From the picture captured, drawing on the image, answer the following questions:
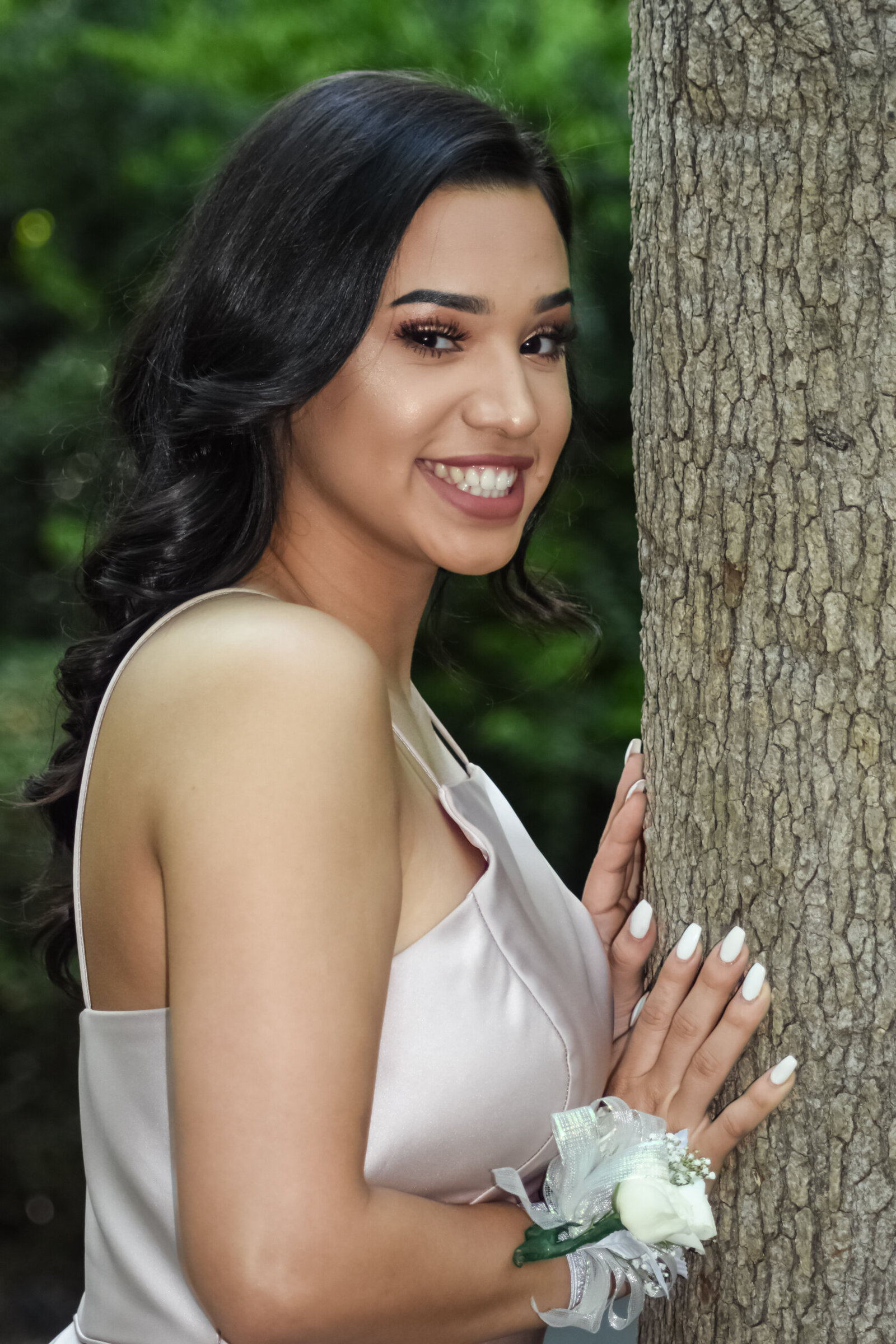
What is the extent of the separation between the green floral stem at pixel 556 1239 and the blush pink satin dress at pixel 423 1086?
0.33ft

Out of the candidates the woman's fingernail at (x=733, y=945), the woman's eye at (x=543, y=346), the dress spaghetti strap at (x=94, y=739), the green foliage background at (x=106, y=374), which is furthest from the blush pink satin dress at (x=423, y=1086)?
the green foliage background at (x=106, y=374)

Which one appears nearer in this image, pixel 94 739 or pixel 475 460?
pixel 94 739

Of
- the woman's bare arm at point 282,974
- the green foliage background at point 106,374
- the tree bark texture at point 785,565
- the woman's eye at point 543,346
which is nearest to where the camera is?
the woman's bare arm at point 282,974

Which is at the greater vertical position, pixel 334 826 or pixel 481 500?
pixel 481 500

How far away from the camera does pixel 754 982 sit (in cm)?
174

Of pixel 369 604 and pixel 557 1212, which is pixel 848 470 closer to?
pixel 369 604

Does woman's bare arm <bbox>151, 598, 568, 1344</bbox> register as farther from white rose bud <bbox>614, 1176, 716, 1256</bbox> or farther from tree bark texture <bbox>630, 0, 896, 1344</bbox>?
tree bark texture <bbox>630, 0, 896, 1344</bbox>

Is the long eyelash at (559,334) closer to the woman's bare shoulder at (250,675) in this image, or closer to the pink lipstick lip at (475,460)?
the pink lipstick lip at (475,460)

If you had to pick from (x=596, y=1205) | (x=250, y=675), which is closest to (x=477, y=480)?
(x=250, y=675)

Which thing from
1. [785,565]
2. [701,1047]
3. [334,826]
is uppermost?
[785,565]

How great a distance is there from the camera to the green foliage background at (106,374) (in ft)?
14.1

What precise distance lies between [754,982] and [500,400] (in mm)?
813

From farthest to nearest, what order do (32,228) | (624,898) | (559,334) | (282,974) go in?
(32,228) → (624,898) → (559,334) → (282,974)

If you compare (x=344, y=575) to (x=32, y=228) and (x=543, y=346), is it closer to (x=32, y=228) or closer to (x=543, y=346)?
(x=543, y=346)
